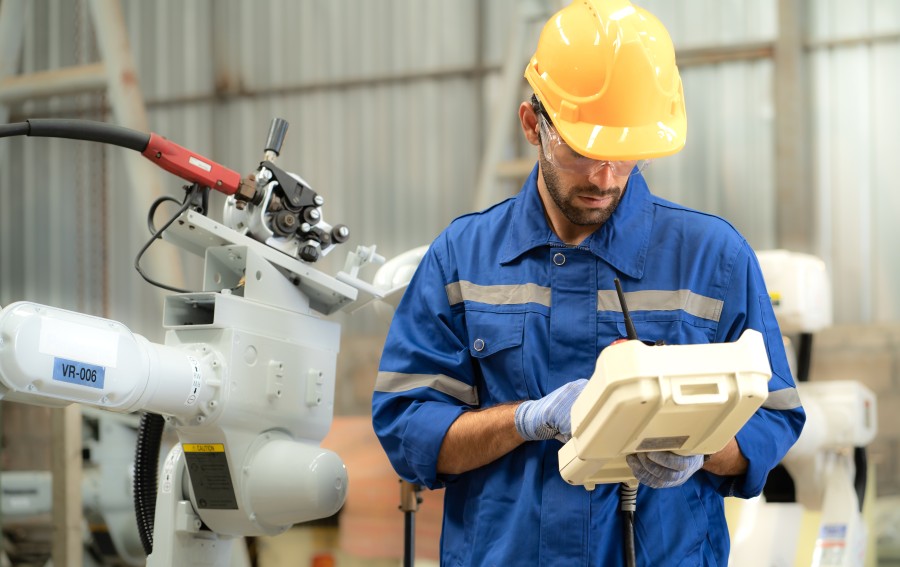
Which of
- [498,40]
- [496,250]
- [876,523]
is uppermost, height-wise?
[498,40]

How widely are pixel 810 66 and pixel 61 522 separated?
3868 millimetres

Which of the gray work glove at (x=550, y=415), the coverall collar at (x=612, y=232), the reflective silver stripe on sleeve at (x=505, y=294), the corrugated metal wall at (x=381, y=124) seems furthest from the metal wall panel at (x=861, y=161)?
the gray work glove at (x=550, y=415)

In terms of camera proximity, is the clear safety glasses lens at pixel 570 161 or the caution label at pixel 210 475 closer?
the clear safety glasses lens at pixel 570 161

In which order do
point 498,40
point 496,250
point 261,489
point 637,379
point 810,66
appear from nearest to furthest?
point 637,379 → point 496,250 → point 261,489 → point 810,66 → point 498,40

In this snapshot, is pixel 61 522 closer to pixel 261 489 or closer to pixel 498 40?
pixel 261 489

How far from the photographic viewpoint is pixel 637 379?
44.3 inches

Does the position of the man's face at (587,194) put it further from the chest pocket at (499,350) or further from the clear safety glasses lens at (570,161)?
the chest pocket at (499,350)

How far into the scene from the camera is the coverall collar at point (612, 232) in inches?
59.3

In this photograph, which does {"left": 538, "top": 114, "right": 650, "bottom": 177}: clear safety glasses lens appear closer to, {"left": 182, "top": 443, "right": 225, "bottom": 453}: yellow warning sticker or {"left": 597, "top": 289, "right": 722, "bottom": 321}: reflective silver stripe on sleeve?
{"left": 597, "top": 289, "right": 722, "bottom": 321}: reflective silver stripe on sleeve

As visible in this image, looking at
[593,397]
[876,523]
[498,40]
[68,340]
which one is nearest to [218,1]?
[498,40]

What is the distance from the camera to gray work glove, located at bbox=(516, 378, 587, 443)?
1334 millimetres

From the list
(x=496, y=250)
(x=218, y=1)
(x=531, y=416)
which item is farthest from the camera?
(x=218, y=1)

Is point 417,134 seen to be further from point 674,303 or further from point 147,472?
point 674,303

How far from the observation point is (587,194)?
1500 mm
